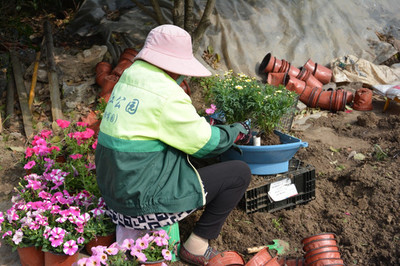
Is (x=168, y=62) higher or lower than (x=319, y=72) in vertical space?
higher

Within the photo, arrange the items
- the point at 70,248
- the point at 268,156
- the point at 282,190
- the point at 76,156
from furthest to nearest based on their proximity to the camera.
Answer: the point at 76,156 → the point at 282,190 → the point at 268,156 → the point at 70,248

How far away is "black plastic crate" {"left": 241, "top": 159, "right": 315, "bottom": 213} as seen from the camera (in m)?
3.18

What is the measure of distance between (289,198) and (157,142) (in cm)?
150

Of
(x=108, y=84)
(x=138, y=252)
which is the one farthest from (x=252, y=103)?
(x=108, y=84)

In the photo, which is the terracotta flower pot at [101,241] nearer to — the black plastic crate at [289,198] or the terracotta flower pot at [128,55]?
the black plastic crate at [289,198]

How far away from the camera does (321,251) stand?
251 centimetres

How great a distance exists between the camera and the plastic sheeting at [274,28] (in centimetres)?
627

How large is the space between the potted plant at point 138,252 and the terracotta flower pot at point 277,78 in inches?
151

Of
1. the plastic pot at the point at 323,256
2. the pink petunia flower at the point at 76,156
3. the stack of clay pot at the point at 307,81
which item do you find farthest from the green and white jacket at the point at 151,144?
the stack of clay pot at the point at 307,81

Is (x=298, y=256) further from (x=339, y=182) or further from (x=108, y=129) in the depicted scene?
(x=108, y=129)

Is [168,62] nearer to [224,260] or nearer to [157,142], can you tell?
[157,142]

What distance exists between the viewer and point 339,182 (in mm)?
3764

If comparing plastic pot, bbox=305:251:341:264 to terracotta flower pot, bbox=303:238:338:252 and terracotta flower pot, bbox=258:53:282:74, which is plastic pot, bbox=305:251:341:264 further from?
terracotta flower pot, bbox=258:53:282:74

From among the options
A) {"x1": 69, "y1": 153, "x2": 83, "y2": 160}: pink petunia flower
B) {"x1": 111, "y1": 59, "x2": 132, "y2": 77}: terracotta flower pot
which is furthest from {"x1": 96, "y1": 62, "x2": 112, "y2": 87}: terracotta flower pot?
{"x1": 69, "y1": 153, "x2": 83, "y2": 160}: pink petunia flower
